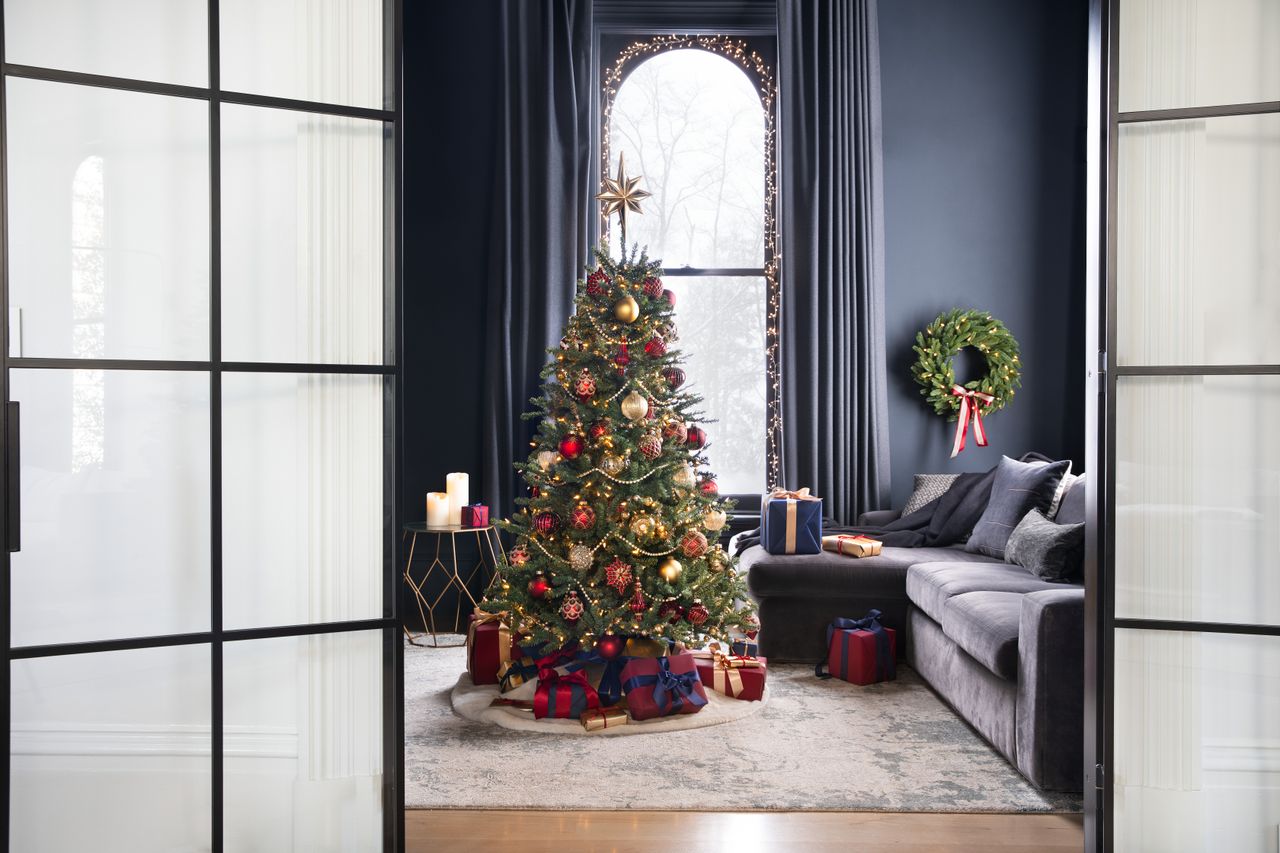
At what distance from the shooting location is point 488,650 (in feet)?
11.8

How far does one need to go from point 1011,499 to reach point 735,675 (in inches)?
60.7

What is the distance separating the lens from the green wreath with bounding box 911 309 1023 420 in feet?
16.4

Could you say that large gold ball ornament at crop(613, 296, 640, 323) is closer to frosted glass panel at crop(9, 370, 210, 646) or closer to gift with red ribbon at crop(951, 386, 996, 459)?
frosted glass panel at crop(9, 370, 210, 646)

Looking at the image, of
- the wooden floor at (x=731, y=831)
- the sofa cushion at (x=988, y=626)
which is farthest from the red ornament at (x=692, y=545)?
the wooden floor at (x=731, y=831)

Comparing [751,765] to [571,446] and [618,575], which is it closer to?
[618,575]

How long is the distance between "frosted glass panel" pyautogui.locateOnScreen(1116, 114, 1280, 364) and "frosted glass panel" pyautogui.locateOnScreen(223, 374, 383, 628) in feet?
5.68

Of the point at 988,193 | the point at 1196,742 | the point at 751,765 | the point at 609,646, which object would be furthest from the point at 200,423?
the point at 988,193

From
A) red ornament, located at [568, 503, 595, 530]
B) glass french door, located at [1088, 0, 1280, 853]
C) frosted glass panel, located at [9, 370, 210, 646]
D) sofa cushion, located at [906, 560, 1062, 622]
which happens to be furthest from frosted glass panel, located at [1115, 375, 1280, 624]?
frosted glass panel, located at [9, 370, 210, 646]

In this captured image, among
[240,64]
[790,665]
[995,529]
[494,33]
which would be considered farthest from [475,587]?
[240,64]

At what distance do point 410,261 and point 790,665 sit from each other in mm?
2915

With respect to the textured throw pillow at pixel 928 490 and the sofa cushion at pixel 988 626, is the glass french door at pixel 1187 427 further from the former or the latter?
the textured throw pillow at pixel 928 490

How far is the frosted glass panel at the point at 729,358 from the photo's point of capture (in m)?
5.18

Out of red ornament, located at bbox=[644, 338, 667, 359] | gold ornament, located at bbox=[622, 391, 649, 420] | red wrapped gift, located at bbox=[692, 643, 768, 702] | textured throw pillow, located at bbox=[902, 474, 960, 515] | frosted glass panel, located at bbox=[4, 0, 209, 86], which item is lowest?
red wrapped gift, located at bbox=[692, 643, 768, 702]

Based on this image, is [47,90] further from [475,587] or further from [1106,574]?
[475,587]
